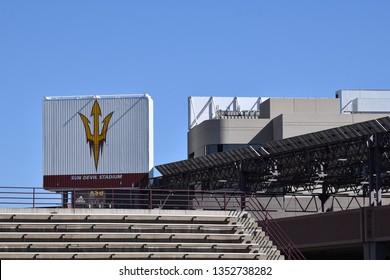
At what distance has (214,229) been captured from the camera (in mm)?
39500

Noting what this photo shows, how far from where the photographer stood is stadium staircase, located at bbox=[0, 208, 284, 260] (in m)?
35.9

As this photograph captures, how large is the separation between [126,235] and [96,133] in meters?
45.8

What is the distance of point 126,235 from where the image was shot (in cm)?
3744

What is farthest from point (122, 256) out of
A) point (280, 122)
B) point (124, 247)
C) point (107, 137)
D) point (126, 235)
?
point (280, 122)

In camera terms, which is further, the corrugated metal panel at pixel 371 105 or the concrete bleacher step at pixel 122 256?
the corrugated metal panel at pixel 371 105

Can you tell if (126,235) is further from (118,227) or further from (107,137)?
(107,137)

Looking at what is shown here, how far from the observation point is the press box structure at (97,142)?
3209 inches

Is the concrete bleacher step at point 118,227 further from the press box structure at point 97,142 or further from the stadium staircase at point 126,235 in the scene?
the press box structure at point 97,142

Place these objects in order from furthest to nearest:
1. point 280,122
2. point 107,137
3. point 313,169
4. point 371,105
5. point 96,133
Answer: point 371,105, point 280,122, point 96,133, point 107,137, point 313,169

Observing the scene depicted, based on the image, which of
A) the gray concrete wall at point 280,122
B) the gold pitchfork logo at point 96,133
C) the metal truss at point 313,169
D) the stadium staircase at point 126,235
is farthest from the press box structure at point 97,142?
the stadium staircase at point 126,235

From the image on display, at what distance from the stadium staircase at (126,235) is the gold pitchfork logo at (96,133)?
1673 inches

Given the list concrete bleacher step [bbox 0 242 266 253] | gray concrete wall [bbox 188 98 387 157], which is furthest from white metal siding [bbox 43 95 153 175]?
concrete bleacher step [bbox 0 242 266 253]
